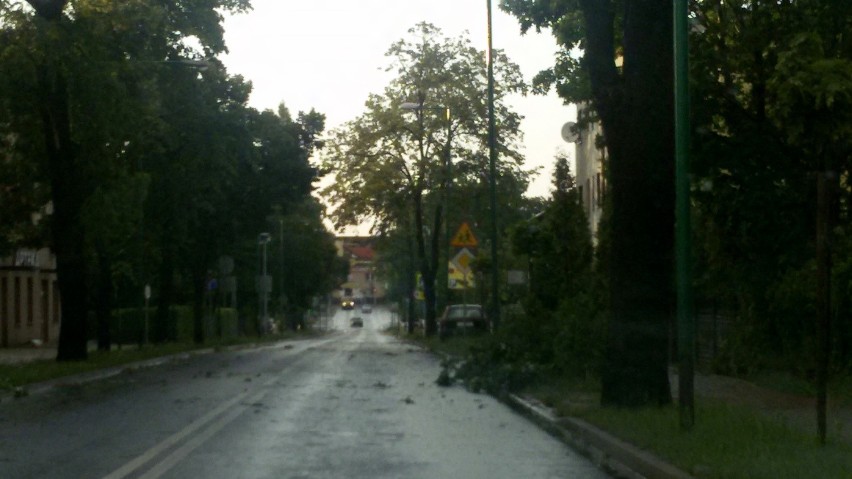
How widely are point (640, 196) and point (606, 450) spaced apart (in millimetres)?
4105

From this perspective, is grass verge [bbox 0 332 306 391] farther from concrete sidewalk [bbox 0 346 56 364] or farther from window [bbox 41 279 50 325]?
window [bbox 41 279 50 325]

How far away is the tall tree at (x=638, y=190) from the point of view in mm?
15867

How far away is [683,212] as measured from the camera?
13.7m

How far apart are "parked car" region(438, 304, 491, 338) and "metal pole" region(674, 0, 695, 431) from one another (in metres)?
33.3

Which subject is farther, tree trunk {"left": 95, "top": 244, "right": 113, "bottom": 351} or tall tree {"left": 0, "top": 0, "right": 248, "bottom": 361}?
tree trunk {"left": 95, "top": 244, "right": 113, "bottom": 351}

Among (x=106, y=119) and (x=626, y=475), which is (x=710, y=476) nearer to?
(x=626, y=475)

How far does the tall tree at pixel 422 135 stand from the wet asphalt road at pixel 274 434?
102ft

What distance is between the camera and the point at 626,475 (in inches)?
457

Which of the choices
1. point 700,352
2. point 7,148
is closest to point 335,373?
point 700,352

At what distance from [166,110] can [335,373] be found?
490 inches

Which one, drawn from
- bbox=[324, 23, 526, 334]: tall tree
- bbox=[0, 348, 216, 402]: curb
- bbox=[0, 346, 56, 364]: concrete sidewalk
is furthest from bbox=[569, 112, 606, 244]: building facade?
bbox=[0, 348, 216, 402]: curb

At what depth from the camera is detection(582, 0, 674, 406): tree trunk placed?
15867mm

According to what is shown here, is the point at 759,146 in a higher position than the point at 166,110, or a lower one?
lower

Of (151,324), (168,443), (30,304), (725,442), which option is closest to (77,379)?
(168,443)
